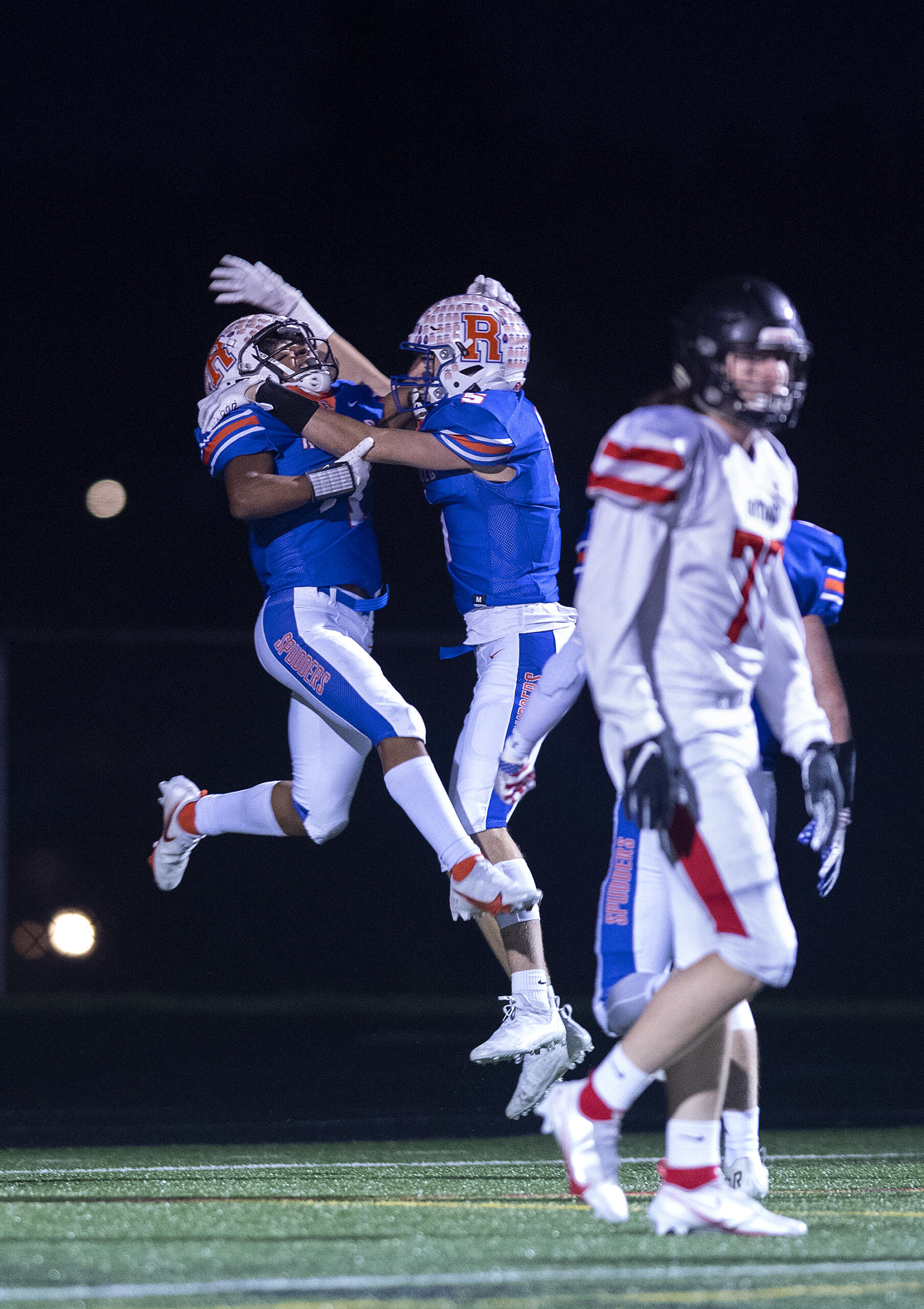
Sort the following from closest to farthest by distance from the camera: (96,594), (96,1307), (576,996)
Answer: (96,1307) < (576,996) < (96,594)

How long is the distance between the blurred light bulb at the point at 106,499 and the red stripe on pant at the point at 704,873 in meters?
11.6

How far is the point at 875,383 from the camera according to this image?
57.8 ft

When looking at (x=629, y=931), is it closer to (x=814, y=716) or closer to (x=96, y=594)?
(x=814, y=716)

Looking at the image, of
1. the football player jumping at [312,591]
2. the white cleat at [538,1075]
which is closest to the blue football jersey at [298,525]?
the football player jumping at [312,591]

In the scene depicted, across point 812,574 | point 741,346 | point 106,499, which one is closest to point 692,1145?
point 741,346

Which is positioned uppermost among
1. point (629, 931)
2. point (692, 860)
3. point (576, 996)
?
point (692, 860)

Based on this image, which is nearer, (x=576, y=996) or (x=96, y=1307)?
(x=96, y=1307)

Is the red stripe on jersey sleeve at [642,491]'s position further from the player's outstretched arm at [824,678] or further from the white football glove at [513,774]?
the white football glove at [513,774]

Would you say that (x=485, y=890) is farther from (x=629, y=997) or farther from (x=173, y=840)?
(x=173, y=840)

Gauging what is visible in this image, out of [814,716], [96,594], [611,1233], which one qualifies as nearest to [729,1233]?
[611,1233]

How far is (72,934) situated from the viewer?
1259cm

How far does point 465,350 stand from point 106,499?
9.48 metres

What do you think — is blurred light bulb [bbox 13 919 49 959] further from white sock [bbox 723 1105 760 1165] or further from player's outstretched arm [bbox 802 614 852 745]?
white sock [bbox 723 1105 760 1165]

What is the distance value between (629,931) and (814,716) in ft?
2.20
